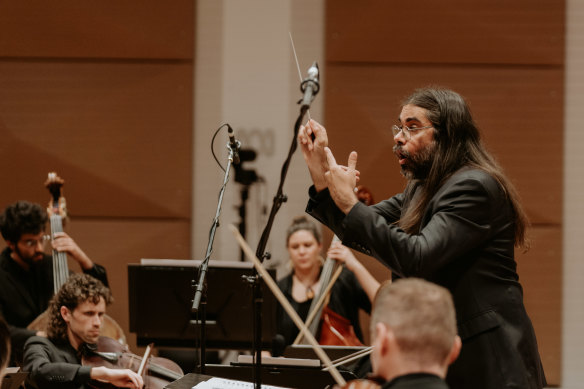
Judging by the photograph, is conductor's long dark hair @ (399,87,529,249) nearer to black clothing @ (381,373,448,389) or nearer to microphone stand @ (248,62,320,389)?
microphone stand @ (248,62,320,389)

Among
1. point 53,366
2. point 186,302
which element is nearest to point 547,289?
point 186,302

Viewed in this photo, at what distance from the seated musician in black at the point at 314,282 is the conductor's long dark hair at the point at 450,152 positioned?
1.92 metres

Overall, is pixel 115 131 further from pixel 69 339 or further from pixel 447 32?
pixel 447 32

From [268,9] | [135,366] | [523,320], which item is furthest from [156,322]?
[268,9]

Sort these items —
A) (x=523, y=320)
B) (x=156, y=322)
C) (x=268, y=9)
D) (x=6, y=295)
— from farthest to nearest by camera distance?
(x=268, y=9), (x=6, y=295), (x=156, y=322), (x=523, y=320)

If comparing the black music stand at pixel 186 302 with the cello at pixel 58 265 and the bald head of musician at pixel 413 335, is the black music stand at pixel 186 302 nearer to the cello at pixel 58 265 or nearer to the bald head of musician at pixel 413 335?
the cello at pixel 58 265

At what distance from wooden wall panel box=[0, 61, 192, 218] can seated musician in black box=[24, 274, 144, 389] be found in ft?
4.42

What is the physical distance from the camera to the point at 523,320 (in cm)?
194

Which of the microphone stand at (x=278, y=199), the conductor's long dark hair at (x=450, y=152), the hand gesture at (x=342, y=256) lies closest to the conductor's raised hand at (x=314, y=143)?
the microphone stand at (x=278, y=199)

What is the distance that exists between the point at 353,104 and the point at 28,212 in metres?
2.15

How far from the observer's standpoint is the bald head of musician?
136cm

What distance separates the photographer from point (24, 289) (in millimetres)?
4059

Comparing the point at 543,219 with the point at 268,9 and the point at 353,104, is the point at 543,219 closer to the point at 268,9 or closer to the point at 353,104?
the point at 353,104

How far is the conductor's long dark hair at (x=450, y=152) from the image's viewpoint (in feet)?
6.76
